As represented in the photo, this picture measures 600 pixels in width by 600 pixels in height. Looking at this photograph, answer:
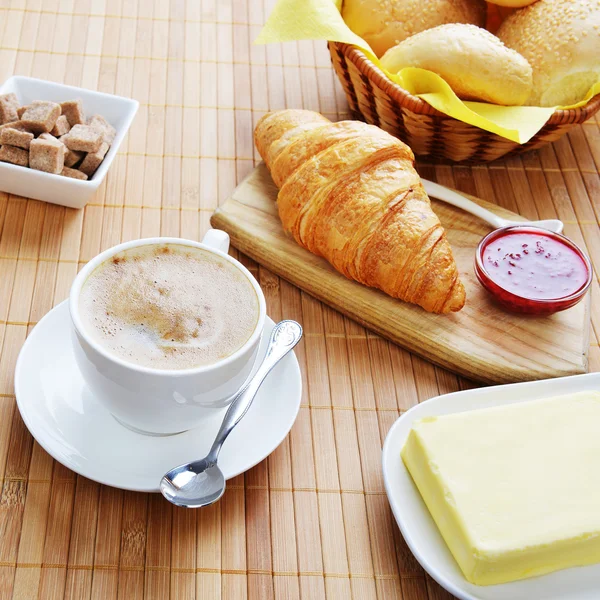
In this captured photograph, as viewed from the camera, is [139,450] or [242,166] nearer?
[139,450]

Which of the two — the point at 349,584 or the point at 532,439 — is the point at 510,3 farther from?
the point at 349,584

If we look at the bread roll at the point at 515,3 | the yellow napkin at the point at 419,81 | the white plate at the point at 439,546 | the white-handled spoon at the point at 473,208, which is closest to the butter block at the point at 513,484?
the white plate at the point at 439,546

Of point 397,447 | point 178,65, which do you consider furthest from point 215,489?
point 178,65

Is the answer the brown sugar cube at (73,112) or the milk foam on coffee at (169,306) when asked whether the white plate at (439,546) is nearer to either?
the milk foam on coffee at (169,306)

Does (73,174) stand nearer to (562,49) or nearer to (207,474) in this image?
(207,474)

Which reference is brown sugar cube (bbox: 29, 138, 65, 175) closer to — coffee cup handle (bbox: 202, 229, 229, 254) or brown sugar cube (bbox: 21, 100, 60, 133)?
brown sugar cube (bbox: 21, 100, 60, 133)

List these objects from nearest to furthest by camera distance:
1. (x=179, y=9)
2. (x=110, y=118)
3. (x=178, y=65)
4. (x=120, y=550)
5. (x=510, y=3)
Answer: (x=120, y=550) → (x=110, y=118) → (x=510, y=3) → (x=178, y=65) → (x=179, y=9)

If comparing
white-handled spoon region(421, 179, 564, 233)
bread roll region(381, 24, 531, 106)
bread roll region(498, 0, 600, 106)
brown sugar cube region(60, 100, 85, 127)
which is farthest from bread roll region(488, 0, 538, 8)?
brown sugar cube region(60, 100, 85, 127)
